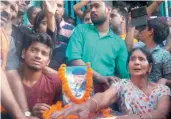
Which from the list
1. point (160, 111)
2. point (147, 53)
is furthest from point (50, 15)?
point (160, 111)

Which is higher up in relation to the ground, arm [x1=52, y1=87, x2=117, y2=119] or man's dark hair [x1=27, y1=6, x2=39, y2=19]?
man's dark hair [x1=27, y1=6, x2=39, y2=19]

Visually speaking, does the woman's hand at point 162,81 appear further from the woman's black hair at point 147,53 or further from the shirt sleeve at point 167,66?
the woman's black hair at point 147,53

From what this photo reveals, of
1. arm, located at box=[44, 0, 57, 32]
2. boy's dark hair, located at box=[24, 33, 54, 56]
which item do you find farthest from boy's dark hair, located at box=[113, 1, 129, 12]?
boy's dark hair, located at box=[24, 33, 54, 56]

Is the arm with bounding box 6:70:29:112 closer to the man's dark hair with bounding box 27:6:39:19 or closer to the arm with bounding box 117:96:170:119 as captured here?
the man's dark hair with bounding box 27:6:39:19

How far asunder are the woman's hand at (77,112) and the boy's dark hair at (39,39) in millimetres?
377

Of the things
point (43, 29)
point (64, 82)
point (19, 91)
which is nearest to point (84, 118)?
point (64, 82)

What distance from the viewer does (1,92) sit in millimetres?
2309

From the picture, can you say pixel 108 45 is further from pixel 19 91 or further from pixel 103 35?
pixel 19 91

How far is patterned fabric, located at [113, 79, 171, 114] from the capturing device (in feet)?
8.36

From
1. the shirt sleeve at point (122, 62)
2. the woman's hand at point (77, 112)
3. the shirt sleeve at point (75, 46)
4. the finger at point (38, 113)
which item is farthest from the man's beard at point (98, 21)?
the finger at point (38, 113)

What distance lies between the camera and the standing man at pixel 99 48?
102 inches

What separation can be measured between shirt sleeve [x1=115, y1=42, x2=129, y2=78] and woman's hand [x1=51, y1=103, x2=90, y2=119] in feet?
1.19

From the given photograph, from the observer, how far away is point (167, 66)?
2729 millimetres

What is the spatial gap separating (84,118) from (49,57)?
415 millimetres
